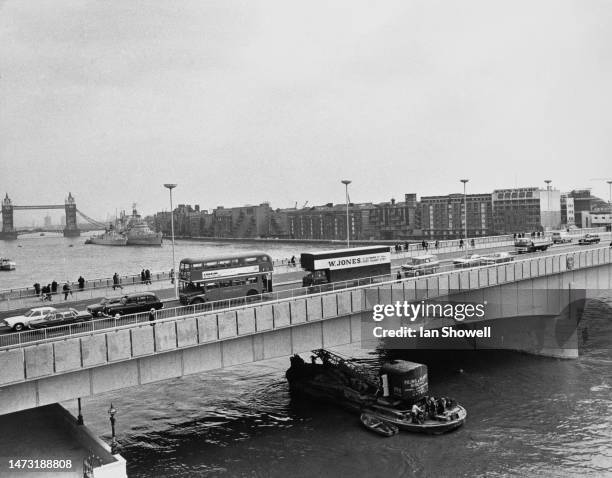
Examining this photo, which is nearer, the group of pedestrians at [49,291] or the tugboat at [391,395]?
the tugboat at [391,395]

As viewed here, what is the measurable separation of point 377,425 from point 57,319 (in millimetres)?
17725

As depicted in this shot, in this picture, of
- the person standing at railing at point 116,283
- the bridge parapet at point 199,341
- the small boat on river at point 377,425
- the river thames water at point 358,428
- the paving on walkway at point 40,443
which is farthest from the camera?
the person standing at railing at point 116,283

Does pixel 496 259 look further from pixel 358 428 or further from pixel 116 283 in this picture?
pixel 116 283

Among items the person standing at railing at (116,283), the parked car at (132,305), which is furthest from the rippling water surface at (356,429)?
the person standing at railing at (116,283)

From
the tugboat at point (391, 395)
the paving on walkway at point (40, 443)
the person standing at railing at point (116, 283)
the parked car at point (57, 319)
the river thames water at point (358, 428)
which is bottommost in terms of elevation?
the river thames water at point (358, 428)

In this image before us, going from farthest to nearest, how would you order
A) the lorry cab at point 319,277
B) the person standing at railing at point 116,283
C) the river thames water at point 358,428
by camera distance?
1. the person standing at railing at point 116,283
2. the lorry cab at point 319,277
3. the river thames water at point 358,428

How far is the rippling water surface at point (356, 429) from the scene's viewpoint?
29.8 meters

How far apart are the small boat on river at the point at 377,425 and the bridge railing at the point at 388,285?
739 centimetres

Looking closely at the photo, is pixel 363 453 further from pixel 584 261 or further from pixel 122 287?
pixel 584 261

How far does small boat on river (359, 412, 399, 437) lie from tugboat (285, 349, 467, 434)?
97 mm

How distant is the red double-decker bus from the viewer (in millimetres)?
36688

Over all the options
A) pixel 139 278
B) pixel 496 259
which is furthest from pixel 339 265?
pixel 139 278

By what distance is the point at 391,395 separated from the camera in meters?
36.3

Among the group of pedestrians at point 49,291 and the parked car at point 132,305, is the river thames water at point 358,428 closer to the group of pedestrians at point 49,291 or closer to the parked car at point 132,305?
the parked car at point 132,305
